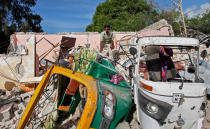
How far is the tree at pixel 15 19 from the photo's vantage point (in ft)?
54.4

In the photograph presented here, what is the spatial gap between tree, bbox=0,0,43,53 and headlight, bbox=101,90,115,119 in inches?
722

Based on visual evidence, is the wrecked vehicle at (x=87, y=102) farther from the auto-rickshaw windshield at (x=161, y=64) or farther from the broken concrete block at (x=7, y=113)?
the broken concrete block at (x=7, y=113)

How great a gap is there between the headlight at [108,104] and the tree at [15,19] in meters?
18.3

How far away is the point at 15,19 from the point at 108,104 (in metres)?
21.2

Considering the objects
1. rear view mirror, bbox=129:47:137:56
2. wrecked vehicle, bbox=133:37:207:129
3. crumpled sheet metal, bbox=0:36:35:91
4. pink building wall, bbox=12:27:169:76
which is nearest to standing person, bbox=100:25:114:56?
pink building wall, bbox=12:27:169:76

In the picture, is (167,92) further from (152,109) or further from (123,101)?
(123,101)

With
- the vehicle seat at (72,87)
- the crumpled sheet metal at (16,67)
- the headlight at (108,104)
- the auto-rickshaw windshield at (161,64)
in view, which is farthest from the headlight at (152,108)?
the crumpled sheet metal at (16,67)

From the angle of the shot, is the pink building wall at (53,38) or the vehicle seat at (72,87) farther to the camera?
the pink building wall at (53,38)

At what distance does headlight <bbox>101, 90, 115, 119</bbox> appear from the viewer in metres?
2.37

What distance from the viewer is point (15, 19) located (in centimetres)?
1872

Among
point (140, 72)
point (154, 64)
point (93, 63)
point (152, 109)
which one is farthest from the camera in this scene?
point (93, 63)

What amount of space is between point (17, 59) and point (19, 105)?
2.59 metres

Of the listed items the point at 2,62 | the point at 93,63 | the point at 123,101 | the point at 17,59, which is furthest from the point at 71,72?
the point at 2,62

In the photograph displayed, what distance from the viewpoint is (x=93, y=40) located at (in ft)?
35.4
